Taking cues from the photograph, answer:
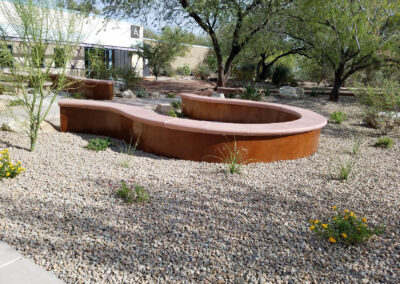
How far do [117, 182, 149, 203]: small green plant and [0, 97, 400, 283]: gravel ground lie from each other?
0.09 meters

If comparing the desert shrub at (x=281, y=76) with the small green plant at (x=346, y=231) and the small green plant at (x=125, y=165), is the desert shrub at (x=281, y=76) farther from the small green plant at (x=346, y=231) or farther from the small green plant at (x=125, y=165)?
the small green plant at (x=346, y=231)

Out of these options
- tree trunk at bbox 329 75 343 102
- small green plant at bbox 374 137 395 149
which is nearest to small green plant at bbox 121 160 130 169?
small green plant at bbox 374 137 395 149

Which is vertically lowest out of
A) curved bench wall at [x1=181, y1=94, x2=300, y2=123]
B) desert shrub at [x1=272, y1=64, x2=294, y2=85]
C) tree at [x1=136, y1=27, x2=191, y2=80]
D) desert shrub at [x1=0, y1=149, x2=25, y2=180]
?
desert shrub at [x1=0, y1=149, x2=25, y2=180]

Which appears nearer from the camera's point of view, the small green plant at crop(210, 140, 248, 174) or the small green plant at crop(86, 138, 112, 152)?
the small green plant at crop(210, 140, 248, 174)

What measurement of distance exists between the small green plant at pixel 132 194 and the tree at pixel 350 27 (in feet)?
28.7

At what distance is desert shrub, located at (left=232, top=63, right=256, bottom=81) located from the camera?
70.8 feet

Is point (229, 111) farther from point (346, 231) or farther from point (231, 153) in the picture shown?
point (346, 231)

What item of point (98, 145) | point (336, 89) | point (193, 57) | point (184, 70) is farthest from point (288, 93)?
point (193, 57)

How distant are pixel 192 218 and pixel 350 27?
10253 millimetres

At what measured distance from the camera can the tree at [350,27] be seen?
32.9ft

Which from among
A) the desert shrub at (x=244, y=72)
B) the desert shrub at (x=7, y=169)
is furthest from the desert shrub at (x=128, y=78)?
the desert shrub at (x=7, y=169)

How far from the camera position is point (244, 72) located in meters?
21.7

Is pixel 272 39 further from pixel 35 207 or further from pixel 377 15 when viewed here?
pixel 35 207

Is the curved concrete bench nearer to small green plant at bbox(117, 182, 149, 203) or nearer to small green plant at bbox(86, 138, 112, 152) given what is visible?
small green plant at bbox(86, 138, 112, 152)
